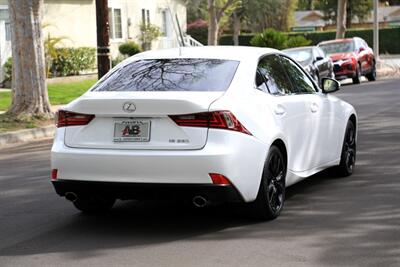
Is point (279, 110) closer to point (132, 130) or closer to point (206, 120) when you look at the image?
point (206, 120)

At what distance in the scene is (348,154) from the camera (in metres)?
9.07

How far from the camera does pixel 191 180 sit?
6.20 metres

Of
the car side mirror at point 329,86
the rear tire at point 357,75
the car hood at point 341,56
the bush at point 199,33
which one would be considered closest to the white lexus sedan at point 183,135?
the car side mirror at point 329,86

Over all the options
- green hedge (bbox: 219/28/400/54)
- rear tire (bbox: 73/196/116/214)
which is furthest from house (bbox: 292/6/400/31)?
rear tire (bbox: 73/196/116/214)

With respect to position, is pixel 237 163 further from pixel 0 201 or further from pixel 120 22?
pixel 120 22

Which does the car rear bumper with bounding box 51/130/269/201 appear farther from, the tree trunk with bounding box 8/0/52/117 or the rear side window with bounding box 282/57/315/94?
the tree trunk with bounding box 8/0/52/117

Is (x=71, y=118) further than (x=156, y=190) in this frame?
Yes

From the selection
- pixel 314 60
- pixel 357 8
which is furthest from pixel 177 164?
pixel 357 8

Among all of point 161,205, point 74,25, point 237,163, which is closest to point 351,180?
point 161,205

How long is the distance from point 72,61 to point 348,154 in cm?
2018

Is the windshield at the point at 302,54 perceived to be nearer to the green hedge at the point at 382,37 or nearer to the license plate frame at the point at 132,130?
the license plate frame at the point at 132,130

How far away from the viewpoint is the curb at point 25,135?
45.2 ft

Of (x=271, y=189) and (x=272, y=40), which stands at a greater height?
(x=271, y=189)

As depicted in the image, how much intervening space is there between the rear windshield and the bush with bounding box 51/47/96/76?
2033cm
